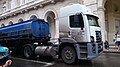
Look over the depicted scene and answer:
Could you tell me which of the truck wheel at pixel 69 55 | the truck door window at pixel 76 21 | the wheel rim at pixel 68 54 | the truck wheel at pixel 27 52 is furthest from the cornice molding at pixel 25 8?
the wheel rim at pixel 68 54

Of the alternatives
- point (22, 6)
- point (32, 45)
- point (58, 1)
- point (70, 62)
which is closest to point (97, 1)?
point (58, 1)

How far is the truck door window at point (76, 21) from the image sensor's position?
11109 millimetres

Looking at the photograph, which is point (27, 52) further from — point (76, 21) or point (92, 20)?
point (92, 20)

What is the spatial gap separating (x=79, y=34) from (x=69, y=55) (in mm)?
1360

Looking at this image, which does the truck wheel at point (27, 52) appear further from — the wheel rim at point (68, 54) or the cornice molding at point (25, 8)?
the cornice molding at point (25, 8)

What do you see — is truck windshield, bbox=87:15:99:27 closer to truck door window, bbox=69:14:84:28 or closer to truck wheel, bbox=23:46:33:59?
truck door window, bbox=69:14:84:28

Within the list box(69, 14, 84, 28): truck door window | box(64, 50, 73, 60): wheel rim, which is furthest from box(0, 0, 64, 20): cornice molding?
box(64, 50, 73, 60): wheel rim

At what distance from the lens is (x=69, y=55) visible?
1151 cm

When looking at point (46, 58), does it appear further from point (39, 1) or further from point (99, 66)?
point (39, 1)

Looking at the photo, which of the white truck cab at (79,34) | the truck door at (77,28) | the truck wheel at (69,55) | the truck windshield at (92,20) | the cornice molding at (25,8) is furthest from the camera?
the cornice molding at (25,8)

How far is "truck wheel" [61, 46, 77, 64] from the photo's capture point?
11.3m

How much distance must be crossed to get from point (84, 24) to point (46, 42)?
4.56 m

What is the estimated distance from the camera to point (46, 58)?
568 inches

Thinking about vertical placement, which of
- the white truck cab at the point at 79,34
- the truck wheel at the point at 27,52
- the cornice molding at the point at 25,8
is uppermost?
the cornice molding at the point at 25,8
